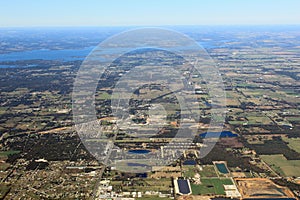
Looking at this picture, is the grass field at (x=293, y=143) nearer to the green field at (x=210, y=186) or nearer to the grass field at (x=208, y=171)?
the grass field at (x=208, y=171)

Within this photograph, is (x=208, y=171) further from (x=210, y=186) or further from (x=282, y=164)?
(x=282, y=164)

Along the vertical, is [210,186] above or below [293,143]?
below

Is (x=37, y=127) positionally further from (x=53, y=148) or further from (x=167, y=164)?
(x=167, y=164)

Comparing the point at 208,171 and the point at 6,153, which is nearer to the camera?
the point at 208,171

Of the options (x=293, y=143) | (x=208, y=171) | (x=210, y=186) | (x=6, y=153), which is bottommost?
(x=210, y=186)

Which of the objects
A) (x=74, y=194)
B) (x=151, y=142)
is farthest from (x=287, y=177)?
(x=74, y=194)

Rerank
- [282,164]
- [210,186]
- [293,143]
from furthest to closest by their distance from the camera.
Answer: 1. [293,143]
2. [282,164]
3. [210,186]

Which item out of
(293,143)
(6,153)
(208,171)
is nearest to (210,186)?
(208,171)

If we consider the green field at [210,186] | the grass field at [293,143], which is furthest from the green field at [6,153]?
the grass field at [293,143]
